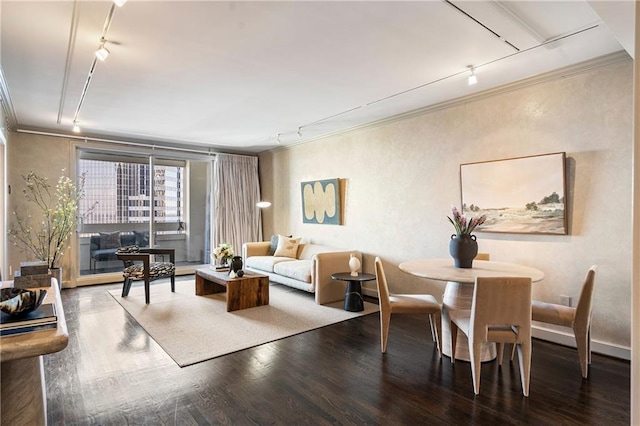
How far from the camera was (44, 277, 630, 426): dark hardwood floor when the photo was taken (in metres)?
2.21

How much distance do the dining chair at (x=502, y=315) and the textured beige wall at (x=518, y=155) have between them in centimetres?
123

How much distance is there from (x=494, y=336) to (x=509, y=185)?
179 centimetres

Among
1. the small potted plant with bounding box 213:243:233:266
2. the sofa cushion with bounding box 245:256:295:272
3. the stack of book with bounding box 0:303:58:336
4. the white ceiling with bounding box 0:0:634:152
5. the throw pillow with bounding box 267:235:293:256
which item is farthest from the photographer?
the throw pillow with bounding box 267:235:293:256

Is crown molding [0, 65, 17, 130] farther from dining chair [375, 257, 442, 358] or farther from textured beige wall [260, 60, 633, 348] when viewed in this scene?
textured beige wall [260, 60, 633, 348]

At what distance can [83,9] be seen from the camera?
90.6 inches

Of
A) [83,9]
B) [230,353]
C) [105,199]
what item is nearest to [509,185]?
[230,353]

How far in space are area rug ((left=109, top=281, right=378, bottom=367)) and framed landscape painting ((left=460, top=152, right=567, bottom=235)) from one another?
187 cm

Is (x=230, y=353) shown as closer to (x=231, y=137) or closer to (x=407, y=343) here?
(x=407, y=343)

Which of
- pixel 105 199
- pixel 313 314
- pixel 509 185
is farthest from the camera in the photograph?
pixel 105 199

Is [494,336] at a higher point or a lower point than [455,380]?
higher

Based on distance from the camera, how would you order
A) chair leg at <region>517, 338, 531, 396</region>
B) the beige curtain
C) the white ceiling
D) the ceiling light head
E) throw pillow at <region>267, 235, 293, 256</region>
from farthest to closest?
1. the beige curtain
2. throw pillow at <region>267, 235, 293, 256</region>
3. the ceiling light head
4. chair leg at <region>517, 338, 531, 396</region>
5. the white ceiling

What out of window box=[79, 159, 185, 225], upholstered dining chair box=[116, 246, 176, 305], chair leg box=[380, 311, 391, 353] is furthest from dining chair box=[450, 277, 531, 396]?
window box=[79, 159, 185, 225]

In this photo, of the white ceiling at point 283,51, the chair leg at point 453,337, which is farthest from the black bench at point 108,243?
the chair leg at point 453,337

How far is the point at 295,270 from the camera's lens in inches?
206
